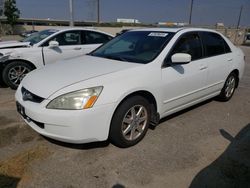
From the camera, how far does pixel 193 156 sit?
3023 millimetres

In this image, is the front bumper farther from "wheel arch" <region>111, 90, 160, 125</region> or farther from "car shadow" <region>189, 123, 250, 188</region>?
"car shadow" <region>189, 123, 250, 188</region>

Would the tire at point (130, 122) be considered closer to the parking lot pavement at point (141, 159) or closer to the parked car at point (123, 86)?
the parked car at point (123, 86)

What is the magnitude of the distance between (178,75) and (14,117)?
2809mm

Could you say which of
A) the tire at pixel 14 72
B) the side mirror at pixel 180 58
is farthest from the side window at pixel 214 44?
the tire at pixel 14 72

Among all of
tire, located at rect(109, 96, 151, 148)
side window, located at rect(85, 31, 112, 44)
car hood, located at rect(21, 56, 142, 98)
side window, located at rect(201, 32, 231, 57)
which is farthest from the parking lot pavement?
side window, located at rect(85, 31, 112, 44)

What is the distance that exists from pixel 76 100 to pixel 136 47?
5.34 feet

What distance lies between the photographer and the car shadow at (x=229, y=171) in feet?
8.21

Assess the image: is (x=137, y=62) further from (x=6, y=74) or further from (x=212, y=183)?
(x=6, y=74)

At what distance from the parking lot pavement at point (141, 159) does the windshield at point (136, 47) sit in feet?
3.82

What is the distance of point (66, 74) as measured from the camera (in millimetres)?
3061

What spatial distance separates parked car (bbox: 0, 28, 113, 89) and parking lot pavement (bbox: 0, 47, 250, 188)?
199 centimetres

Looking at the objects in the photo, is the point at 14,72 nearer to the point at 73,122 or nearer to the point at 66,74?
the point at 66,74

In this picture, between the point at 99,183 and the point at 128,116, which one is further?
the point at 128,116

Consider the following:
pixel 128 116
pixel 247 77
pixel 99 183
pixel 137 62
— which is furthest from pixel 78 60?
pixel 247 77
